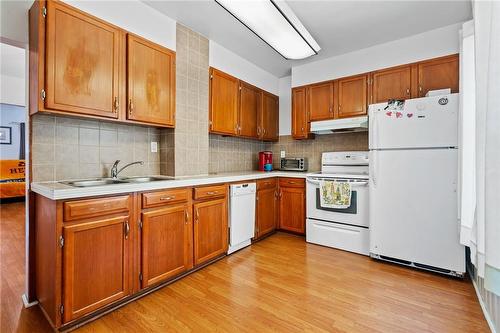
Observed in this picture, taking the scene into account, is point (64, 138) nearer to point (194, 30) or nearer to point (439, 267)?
point (194, 30)

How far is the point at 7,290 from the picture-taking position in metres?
2.00

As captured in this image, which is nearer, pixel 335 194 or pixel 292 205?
pixel 335 194

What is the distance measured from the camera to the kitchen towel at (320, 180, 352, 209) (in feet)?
9.39

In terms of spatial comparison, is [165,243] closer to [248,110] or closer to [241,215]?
[241,215]

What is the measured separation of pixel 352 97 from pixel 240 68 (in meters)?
1.63

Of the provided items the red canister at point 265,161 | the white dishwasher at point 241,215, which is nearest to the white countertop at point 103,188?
the white dishwasher at point 241,215

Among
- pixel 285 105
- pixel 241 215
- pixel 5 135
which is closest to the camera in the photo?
pixel 241 215

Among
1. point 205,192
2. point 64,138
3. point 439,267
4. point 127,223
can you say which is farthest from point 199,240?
point 439,267

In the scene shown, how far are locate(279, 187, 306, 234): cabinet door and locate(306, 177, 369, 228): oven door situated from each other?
164mm

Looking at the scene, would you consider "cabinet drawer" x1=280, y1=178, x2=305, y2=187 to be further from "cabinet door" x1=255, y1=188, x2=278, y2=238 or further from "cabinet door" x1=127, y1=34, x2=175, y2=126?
"cabinet door" x1=127, y1=34, x2=175, y2=126

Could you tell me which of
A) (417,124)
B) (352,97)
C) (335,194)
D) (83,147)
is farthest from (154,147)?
(417,124)

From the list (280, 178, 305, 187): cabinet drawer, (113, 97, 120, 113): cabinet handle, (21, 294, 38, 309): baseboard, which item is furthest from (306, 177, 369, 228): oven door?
(21, 294, 38, 309): baseboard

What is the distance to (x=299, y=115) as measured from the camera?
376 cm

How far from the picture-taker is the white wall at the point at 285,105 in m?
4.21
